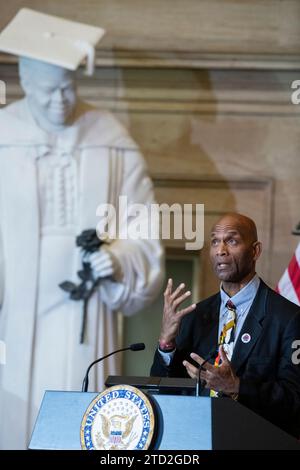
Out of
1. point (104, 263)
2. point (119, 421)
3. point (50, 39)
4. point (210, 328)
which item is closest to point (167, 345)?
point (210, 328)

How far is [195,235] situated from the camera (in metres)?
4.77

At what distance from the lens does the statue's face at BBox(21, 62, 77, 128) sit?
4508 millimetres

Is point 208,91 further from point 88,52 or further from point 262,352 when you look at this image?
point 262,352

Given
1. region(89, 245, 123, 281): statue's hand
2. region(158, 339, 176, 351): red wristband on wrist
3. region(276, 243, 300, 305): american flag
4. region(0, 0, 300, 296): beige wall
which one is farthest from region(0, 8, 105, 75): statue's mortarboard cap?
region(158, 339, 176, 351): red wristband on wrist

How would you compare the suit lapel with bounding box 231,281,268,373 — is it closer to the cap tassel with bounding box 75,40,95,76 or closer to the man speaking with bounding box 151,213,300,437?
the man speaking with bounding box 151,213,300,437

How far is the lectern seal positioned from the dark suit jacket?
35cm

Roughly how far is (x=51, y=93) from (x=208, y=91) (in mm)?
921

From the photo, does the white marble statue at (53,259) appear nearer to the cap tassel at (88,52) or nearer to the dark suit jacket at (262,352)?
the cap tassel at (88,52)

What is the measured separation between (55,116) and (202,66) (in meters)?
0.89

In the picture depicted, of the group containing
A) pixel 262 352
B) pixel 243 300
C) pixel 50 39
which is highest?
pixel 50 39

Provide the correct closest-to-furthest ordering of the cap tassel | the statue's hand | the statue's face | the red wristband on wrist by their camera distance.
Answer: the red wristband on wrist, the statue's hand, the statue's face, the cap tassel

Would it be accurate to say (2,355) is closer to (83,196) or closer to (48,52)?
(83,196)

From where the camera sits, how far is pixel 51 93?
4.52 metres

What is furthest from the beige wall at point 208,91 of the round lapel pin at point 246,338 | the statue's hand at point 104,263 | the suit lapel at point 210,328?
the round lapel pin at point 246,338
